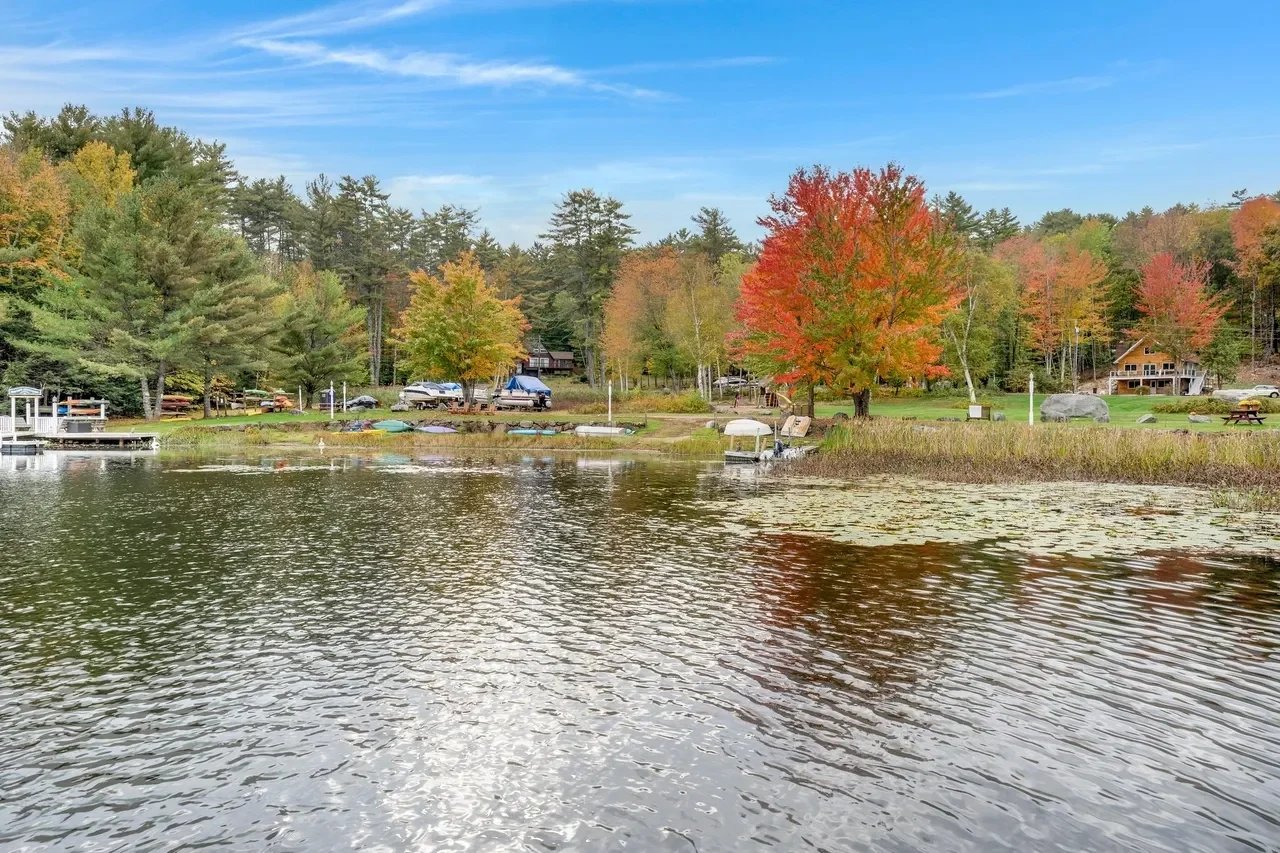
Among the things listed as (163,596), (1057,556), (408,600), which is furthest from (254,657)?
(1057,556)

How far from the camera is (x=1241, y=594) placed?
12969mm

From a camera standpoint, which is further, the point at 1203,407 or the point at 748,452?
the point at 1203,407

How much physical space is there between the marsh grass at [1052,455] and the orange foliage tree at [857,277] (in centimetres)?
379

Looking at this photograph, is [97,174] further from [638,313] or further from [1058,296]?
[1058,296]

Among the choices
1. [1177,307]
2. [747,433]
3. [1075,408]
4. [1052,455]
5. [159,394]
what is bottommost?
[1052,455]

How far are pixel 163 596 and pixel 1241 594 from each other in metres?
17.3

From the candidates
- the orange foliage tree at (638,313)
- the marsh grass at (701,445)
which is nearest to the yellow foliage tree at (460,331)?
the orange foliage tree at (638,313)

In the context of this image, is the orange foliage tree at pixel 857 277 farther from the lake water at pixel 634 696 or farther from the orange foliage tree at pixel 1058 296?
the orange foliage tree at pixel 1058 296

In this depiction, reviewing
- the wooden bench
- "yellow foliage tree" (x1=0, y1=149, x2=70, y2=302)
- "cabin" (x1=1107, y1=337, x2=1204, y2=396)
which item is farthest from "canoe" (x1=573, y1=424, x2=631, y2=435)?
"cabin" (x1=1107, y1=337, x2=1204, y2=396)

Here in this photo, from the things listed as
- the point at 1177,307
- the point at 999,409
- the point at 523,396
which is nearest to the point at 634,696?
the point at 999,409

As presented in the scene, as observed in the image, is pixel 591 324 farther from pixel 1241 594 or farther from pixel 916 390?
pixel 1241 594

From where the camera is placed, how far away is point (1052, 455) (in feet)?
94.3

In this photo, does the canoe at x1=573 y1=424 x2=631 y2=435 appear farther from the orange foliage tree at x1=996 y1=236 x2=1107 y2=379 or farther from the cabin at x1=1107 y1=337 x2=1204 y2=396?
the cabin at x1=1107 y1=337 x2=1204 y2=396

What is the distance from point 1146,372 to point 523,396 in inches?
2449
